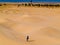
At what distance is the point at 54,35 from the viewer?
6332 mm

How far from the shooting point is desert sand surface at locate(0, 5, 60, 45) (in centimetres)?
574

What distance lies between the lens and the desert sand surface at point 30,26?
5.74 metres

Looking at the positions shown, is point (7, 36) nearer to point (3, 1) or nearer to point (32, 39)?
point (32, 39)

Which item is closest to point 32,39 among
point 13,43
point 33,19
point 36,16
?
point 13,43

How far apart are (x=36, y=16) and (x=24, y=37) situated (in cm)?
318

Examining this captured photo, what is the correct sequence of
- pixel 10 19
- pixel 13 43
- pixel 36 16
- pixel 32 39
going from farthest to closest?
1. pixel 36 16
2. pixel 10 19
3. pixel 32 39
4. pixel 13 43

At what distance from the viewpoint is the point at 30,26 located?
23.8ft

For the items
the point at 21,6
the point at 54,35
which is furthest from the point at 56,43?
the point at 21,6

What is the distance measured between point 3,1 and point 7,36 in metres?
5.49

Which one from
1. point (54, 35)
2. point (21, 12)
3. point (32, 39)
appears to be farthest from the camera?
point (21, 12)

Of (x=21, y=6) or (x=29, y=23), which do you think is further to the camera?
(x=21, y=6)

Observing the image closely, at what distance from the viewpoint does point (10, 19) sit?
830 cm

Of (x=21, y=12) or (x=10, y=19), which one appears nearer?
(x=10, y=19)

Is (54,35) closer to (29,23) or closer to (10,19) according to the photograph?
A: (29,23)
